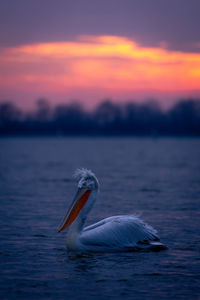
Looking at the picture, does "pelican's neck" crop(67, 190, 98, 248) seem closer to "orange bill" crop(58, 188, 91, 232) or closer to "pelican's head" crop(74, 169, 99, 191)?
"orange bill" crop(58, 188, 91, 232)

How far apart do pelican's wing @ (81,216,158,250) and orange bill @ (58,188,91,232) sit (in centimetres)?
32

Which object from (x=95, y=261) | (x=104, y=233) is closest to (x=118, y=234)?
(x=104, y=233)

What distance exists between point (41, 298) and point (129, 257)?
2035 mm

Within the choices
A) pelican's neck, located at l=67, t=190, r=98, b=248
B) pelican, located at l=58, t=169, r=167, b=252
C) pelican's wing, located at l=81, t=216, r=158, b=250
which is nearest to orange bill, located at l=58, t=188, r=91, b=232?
pelican, located at l=58, t=169, r=167, b=252

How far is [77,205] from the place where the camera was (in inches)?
307

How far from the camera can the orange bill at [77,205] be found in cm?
776

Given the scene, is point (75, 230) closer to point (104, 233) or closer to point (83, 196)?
point (104, 233)

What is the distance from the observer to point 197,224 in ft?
31.2

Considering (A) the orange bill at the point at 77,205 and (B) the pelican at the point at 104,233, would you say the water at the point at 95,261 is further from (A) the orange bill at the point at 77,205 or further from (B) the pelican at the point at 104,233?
(A) the orange bill at the point at 77,205

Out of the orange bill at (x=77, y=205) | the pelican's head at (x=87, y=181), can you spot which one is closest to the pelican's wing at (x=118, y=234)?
the orange bill at (x=77, y=205)

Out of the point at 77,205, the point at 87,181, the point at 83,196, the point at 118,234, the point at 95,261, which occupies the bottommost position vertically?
the point at 95,261

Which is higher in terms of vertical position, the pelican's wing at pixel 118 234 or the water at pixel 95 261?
the pelican's wing at pixel 118 234

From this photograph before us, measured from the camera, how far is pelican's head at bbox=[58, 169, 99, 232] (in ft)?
25.4

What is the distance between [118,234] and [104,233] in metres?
0.21
